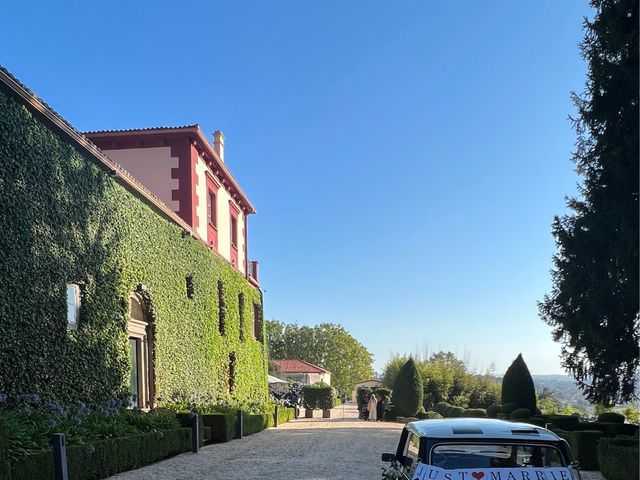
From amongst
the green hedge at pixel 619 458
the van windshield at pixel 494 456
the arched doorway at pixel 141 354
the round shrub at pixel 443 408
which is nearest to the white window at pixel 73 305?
the arched doorway at pixel 141 354

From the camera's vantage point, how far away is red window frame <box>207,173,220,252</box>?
23.3 metres

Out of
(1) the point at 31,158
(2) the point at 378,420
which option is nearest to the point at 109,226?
(1) the point at 31,158

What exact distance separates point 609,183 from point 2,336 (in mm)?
10914

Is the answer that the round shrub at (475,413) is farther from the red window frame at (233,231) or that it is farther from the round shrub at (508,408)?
the red window frame at (233,231)

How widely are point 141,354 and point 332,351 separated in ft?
228

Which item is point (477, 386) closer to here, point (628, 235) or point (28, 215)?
point (628, 235)

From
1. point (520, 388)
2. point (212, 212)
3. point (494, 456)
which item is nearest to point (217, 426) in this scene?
point (212, 212)

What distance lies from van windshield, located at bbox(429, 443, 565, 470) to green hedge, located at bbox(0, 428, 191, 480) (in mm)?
5013

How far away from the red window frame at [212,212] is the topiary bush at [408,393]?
12.8m

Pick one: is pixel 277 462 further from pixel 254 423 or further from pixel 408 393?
pixel 408 393

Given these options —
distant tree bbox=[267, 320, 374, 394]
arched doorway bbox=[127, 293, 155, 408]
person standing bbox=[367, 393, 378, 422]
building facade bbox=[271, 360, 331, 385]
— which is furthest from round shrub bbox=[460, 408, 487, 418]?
distant tree bbox=[267, 320, 374, 394]

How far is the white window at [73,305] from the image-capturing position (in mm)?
11914

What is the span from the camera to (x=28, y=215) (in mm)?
10445

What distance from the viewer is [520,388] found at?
2170 centimetres
